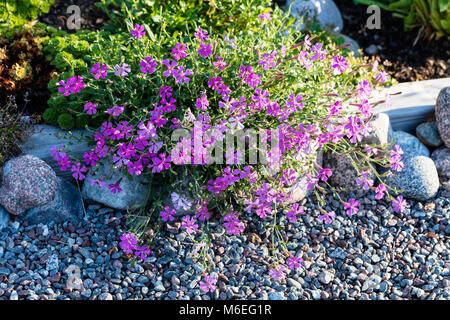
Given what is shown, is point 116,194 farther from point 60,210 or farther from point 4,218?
point 4,218

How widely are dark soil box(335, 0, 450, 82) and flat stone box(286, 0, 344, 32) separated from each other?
127 mm

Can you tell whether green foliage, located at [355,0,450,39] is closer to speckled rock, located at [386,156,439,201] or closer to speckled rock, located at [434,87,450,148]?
speckled rock, located at [434,87,450,148]

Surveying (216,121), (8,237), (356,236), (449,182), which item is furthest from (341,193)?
(8,237)

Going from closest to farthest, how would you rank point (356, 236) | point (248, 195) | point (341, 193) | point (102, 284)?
point (102, 284) → point (248, 195) → point (356, 236) → point (341, 193)

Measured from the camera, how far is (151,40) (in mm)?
3297

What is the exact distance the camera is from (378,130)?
3.53 metres

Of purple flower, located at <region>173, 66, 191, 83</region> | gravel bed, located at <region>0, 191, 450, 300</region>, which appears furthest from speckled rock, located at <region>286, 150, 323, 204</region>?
purple flower, located at <region>173, 66, 191, 83</region>

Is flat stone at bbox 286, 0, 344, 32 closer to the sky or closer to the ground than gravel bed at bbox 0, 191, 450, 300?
closer to the sky

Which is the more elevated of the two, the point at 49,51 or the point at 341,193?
the point at 49,51

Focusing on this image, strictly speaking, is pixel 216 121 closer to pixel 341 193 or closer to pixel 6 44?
pixel 341 193

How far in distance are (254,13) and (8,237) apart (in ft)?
7.53

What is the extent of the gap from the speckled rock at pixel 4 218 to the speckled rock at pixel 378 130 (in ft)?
7.85

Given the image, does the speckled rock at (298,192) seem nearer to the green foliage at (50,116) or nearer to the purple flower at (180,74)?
the purple flower at (180,74)

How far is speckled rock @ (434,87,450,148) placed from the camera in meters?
3.70
